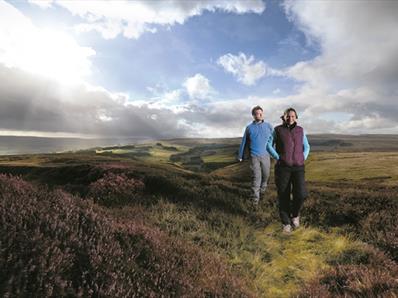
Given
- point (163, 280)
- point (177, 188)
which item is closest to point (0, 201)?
point (163, 280)

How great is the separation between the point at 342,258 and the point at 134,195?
6.14 meters

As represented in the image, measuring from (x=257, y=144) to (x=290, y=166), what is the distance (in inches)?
60.5

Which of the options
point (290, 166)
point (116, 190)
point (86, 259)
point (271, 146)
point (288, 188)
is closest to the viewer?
point (86, 259)

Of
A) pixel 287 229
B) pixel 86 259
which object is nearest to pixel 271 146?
pixel 287 229

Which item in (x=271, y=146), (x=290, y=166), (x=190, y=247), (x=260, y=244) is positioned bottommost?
(x=260, y=244)

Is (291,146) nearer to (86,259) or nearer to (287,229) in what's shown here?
(287,229)

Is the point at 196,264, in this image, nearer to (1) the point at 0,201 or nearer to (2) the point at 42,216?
(2) the point at 42,216

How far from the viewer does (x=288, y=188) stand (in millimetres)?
7680

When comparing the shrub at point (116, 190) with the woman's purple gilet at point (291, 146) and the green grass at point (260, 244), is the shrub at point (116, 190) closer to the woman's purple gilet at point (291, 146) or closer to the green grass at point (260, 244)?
the green grass at point (260, 244)

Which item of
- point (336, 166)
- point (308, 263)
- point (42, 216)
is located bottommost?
point (336, 166)

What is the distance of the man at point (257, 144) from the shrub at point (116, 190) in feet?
11.9

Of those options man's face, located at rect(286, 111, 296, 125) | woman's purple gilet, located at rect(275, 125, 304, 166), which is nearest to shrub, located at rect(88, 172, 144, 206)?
woman's purple gilet, located at rect(275, 125, 304, 166)

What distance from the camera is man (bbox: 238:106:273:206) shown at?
8.76 meters

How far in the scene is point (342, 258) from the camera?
5625 millimetres
